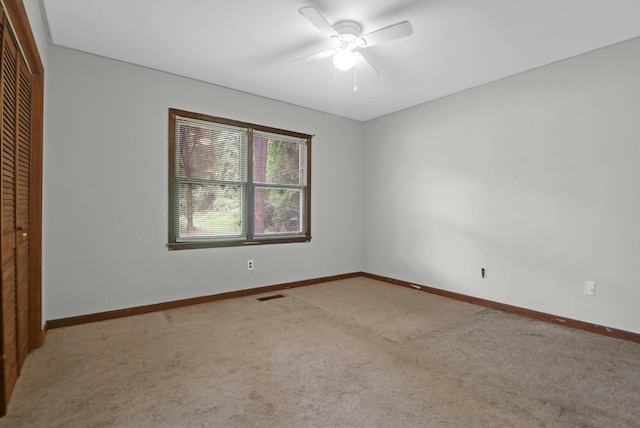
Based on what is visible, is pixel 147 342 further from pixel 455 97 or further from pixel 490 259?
pixel 455 97

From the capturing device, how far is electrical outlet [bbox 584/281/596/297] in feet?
9.18

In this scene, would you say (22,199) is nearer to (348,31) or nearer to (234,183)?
(234,183)

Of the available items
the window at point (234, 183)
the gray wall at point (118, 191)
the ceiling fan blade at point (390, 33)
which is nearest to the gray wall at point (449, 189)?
the gray wall at point (118, 191)

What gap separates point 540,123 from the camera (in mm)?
3127

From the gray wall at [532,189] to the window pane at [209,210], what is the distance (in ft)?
7.39

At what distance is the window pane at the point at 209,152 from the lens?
3.43 m

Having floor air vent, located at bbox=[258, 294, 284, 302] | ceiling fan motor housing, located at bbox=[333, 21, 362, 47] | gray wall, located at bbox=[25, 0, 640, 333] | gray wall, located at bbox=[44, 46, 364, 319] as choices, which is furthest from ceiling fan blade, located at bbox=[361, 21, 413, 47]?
floor air vent, located at bbox=[258, 294, 284, 302]

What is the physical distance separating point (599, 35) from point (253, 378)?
3657 mm

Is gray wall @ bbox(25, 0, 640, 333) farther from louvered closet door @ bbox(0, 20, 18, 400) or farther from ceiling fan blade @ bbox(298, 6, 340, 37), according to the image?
ceiling fan blade @ bbox(298, 6, 340, 37)

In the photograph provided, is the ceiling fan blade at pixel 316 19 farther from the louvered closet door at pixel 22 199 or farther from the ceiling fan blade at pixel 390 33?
the louvered closet door at pixel 22 199

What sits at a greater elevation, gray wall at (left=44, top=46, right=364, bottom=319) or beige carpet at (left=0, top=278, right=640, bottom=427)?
gray wall at (left=44, top=46, right=364, bottom=319)

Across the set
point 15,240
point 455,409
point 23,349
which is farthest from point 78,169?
point 455,409

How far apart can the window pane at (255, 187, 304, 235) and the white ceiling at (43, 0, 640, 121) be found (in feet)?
4.43

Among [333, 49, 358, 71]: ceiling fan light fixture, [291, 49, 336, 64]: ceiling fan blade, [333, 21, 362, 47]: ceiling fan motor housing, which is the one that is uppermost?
[333, 21, 362, 47]: ceiling fan motor housing
